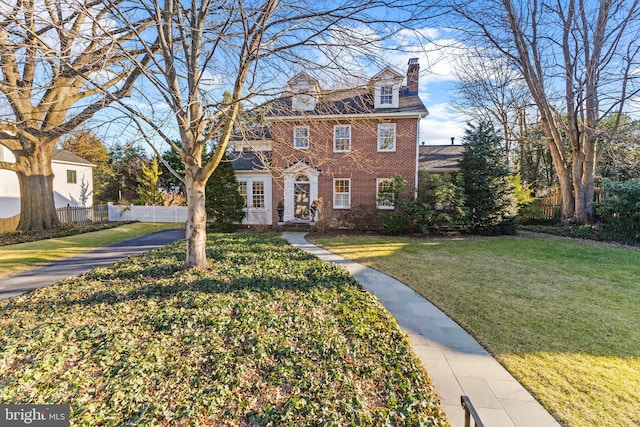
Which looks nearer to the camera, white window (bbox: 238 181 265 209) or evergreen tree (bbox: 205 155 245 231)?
evergreen tree (bbox: 205 155 245 231)

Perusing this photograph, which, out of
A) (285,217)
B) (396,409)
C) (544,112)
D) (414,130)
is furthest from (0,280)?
(544,112)

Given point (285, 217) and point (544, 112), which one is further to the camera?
point (285, 217)

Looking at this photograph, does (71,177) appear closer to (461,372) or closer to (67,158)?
(67,158)

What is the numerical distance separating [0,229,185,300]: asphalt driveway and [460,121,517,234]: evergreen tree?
44.4 feet

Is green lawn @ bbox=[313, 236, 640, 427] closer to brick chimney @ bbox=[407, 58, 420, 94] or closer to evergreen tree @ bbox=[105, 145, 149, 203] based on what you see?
brick chimney @ bbox=[407, 58, 420, 94]

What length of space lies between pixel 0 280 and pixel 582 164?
21636 millimetres

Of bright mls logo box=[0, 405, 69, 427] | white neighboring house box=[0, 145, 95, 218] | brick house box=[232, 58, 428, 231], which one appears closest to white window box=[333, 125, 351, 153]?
brick house box=[232, 58, 428, 231]

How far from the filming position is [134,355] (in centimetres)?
272

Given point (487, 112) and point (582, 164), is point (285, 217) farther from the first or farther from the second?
point (487, 112)

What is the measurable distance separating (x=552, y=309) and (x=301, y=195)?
1209cm

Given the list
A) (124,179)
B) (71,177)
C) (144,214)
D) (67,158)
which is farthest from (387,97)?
(124,179)

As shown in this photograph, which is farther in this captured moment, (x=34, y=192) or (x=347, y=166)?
(x=347, y=166)

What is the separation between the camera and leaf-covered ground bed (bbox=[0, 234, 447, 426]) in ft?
7.06

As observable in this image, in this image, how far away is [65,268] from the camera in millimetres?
7426
